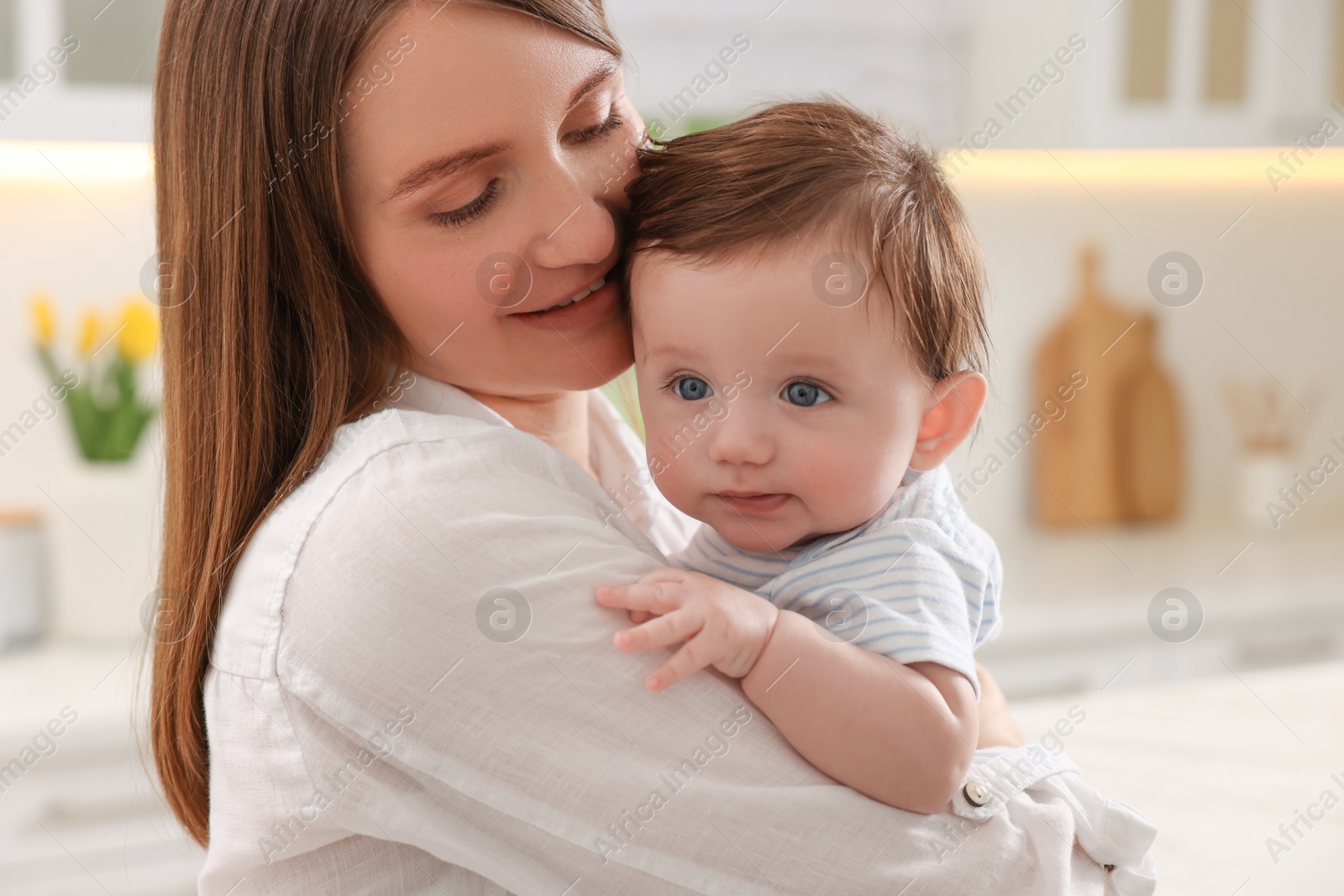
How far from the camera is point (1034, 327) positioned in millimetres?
3176

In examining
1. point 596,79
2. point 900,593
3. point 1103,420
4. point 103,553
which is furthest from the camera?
point 1103,420

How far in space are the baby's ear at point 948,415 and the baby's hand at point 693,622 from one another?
24cm

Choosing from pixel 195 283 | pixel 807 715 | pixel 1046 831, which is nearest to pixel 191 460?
pixel 195 283

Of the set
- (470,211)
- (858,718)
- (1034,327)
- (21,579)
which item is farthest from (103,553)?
(1034,327)

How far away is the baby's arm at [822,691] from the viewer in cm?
74

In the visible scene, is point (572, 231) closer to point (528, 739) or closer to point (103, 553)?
point (528, 739)

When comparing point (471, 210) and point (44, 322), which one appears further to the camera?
point (44, 322)

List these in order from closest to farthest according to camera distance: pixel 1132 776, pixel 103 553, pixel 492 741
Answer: pixel 492 741 → pixel 1132 776 → pixel 103 553

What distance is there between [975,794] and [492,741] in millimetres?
317

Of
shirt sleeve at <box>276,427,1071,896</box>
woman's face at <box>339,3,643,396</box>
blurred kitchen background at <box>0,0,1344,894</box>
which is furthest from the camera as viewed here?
blurred kitchen background at <box>0,0,1344,894</box>

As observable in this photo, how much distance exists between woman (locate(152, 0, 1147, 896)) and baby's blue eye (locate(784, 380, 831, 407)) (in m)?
0.15

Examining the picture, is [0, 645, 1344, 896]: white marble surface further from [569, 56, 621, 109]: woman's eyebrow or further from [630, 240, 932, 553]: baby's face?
[569, 56, 621, 109]: woman's eyebrow

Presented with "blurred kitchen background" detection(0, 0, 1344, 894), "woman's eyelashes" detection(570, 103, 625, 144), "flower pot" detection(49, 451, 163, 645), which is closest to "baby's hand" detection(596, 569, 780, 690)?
"woman's eyelashes" detection(570, 103, 625, 144)

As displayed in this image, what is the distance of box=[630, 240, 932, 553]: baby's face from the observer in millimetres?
850
